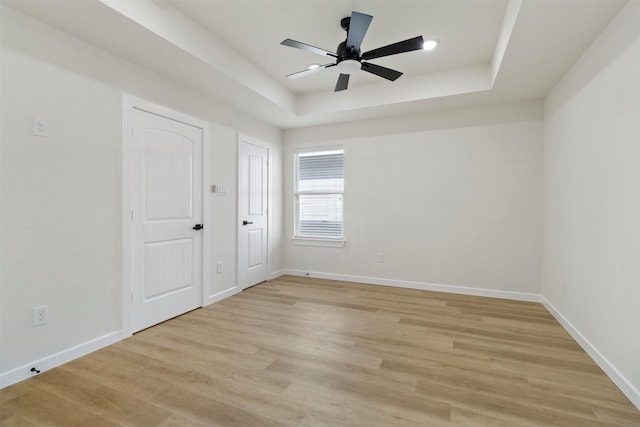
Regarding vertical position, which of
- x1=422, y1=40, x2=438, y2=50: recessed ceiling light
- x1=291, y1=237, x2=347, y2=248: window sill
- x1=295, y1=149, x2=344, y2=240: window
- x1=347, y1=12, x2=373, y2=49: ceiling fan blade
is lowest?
x1=291, y1=237, x2=347, y2=248: window sill

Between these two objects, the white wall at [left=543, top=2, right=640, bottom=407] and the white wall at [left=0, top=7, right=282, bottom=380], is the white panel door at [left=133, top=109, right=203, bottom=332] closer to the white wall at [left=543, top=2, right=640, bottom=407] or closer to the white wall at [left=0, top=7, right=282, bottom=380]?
the white wall at [left=0, top=7, right=282, bottom=380]

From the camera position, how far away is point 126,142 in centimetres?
275

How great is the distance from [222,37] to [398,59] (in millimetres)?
1907

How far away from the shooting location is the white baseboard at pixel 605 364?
72.8 inches

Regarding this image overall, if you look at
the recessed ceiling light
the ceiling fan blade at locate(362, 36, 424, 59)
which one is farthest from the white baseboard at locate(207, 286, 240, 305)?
the recessed ceiling light

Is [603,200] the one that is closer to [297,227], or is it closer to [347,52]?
[347,52]

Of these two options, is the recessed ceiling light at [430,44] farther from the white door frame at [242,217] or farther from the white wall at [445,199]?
the white door frame at [242,217]

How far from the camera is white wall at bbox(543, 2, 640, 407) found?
1.93 meters

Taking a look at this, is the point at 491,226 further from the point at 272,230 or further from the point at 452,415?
the point at 272,230

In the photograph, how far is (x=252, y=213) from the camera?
452 centimetres

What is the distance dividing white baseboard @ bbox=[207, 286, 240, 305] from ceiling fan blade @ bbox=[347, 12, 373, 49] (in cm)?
316

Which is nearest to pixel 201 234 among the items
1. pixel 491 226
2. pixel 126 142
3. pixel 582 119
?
pixel 126 142

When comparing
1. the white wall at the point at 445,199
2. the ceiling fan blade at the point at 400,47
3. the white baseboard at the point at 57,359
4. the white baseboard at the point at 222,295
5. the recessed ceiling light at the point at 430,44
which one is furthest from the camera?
the white wall at the point at 445,199

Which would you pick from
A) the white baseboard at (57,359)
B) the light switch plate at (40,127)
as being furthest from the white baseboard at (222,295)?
the light switch plate at (40,127)
